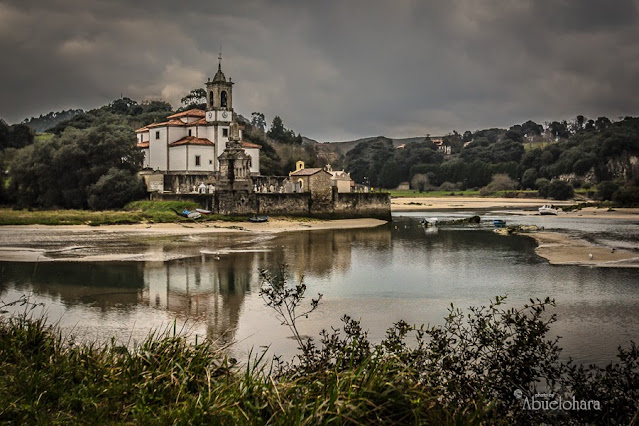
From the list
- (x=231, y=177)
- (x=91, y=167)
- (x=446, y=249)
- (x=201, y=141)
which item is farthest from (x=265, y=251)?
(x=201, y=141)

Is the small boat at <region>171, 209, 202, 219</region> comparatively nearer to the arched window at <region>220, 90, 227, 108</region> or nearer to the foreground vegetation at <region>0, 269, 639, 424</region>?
the arched window at <region>220, 90, 227, 108</region>

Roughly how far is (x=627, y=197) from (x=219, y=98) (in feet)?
147

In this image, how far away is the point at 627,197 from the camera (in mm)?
68000

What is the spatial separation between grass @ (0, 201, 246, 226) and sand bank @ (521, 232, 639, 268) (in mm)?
22527

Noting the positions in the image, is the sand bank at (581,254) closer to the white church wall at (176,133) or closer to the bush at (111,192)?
the bush at (111,192)

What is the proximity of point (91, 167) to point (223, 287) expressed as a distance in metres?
35.5

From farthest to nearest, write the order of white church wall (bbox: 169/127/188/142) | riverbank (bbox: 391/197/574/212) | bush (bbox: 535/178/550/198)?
bush (bbox: 535/178/550/198) → riverbank (bbox: 391/197/574/212) → white church wall (bbox: 169/127/188/142)

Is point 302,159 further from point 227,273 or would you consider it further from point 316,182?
point 227,273

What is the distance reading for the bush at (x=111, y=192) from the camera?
4800 centimetres

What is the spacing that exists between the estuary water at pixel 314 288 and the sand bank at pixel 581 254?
2.94 feet

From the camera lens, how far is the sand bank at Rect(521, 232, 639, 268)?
23891mm

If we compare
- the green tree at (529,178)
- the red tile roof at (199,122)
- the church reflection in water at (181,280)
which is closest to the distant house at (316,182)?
the red tile roof at (199,122)

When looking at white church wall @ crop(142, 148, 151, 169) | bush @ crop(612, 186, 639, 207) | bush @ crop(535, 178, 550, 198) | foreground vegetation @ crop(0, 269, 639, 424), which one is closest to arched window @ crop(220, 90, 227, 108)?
white church wall @ crop(142, 148, 151, 169)

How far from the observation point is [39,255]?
24.8 meters
